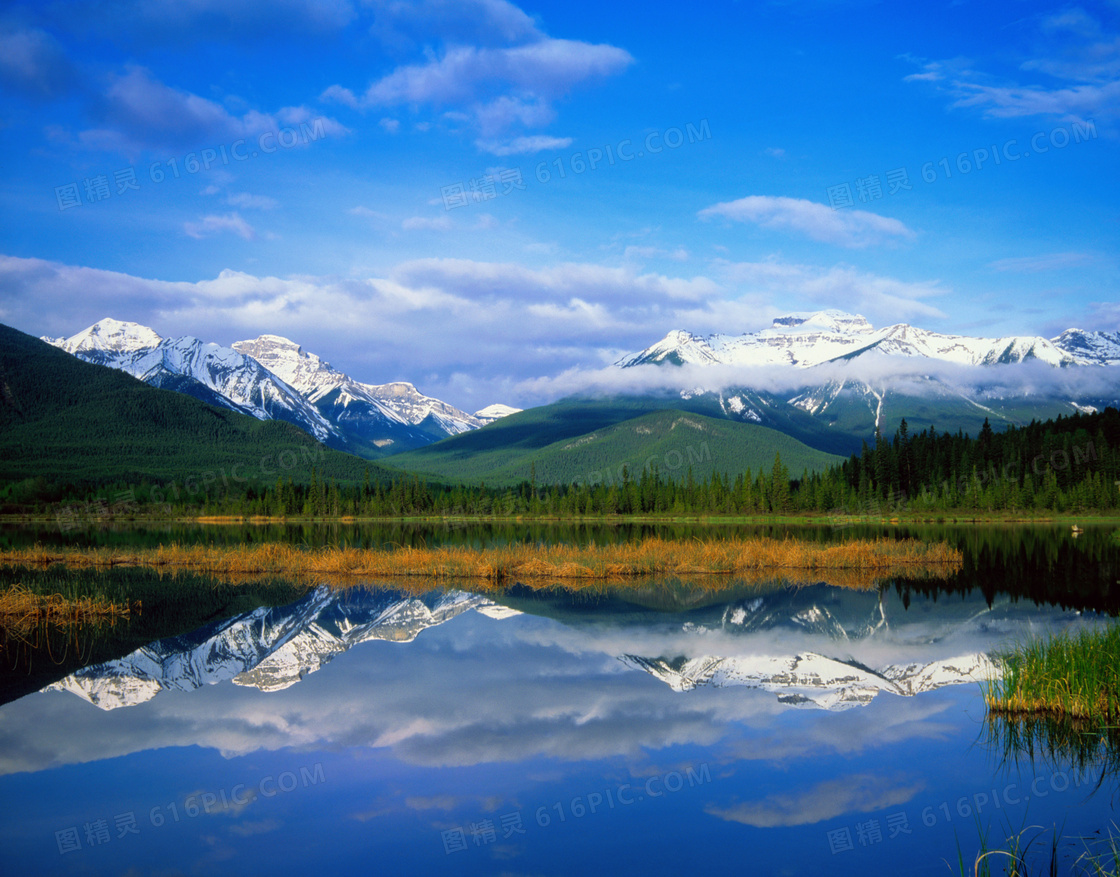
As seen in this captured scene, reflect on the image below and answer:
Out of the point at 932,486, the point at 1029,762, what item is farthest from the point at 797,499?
the point at 1029,762

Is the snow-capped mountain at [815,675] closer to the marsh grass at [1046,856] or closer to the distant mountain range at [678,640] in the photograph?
the distant mountain range at [678,640]

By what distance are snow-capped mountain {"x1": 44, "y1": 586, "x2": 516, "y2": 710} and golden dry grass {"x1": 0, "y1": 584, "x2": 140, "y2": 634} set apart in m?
3.99

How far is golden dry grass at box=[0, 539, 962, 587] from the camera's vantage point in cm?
3606

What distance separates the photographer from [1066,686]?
547 inches

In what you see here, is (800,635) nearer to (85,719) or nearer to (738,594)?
(738,594)

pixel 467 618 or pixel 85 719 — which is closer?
pixel 85 719

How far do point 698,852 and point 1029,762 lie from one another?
20.5ft

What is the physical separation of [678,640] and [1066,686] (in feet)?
30.5

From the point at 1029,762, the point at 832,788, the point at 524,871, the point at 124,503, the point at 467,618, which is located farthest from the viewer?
the point at 124,503

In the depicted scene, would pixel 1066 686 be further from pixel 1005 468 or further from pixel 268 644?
pixel 1005 468

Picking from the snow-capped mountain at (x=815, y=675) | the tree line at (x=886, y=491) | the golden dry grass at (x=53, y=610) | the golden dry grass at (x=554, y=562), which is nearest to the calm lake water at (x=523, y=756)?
the snow-capped mountain at (x=815, y=675)

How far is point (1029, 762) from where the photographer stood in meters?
11.9

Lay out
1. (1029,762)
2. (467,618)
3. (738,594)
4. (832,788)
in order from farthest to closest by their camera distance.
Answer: (738,594)
(467,618)
(1029,762)
(832,788)

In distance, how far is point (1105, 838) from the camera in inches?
364
